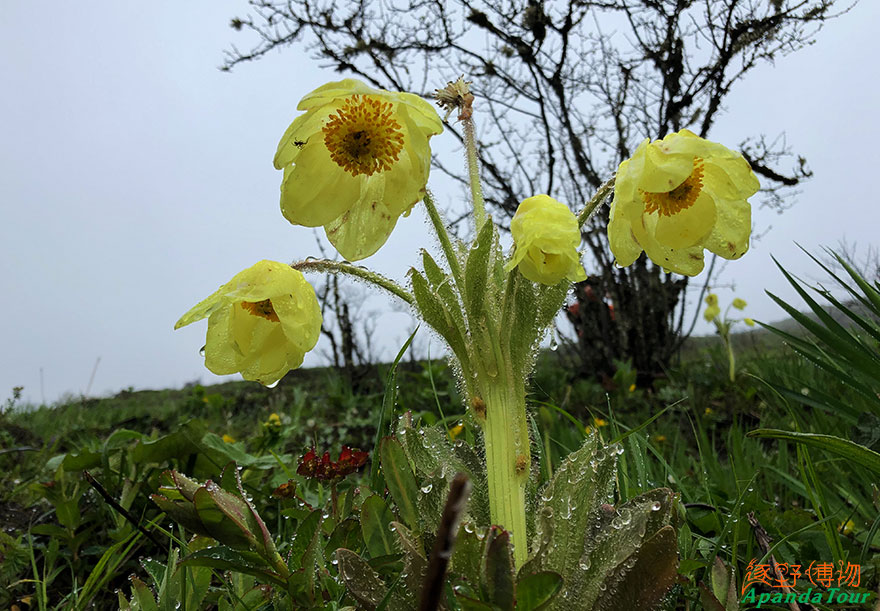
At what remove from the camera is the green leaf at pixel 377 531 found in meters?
0.91

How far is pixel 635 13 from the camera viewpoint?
464cm

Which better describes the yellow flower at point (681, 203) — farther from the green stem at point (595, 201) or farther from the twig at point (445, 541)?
the twig at point (445, 541)

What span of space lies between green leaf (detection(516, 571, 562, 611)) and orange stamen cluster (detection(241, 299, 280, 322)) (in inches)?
21.6

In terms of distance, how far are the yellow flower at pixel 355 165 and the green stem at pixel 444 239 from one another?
0.06m

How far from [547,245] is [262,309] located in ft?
1.54

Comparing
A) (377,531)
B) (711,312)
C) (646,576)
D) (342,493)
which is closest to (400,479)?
(377,531)

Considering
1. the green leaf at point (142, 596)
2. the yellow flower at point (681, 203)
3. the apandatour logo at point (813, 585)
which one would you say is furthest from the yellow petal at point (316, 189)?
the apandatour logo at point (813, 585)

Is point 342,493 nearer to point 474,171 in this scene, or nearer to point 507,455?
point 507,455

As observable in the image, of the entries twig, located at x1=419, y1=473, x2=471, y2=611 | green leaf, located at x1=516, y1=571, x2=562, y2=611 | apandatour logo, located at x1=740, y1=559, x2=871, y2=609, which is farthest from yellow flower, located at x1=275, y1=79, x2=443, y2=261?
apandatour logo, located at x1=740, y1=559, x2=871, y2=609

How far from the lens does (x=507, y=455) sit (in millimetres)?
879

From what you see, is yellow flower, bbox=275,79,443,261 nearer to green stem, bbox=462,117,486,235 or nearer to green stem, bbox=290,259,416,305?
green stem, bbox=290,259,416,305

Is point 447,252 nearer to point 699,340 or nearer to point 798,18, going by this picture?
point 798,18

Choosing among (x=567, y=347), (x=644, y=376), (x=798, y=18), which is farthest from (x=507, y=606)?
(x=798, y=18)

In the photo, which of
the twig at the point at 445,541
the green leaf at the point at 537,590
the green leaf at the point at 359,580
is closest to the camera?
the twig at the point at 445,541
